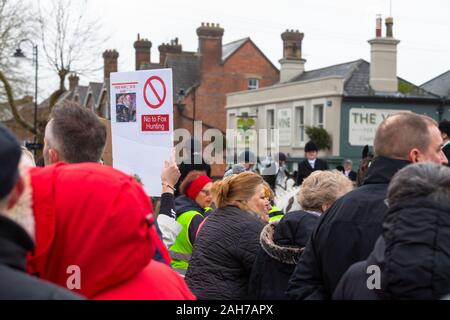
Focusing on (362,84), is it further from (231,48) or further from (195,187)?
(195,187)

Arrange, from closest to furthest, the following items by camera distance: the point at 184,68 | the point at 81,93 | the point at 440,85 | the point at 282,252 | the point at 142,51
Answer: the point at 282,252 → the point at 440,85 → the point at 184,68 → the point at 142,51 → the point at 81,93

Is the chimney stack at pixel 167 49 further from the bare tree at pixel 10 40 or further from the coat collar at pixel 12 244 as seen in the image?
the coat collar at pixel 12 244

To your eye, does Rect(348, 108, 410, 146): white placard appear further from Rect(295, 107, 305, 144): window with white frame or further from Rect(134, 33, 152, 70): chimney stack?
Rect(134, 33, 152, 70): chimney stack

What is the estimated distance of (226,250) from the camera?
508 cm

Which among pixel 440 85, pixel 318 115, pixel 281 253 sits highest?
pixel 440 85

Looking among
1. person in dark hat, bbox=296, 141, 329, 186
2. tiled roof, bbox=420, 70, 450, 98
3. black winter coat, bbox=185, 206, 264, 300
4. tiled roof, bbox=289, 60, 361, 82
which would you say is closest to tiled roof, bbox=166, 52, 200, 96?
tiled roof, bbox=289, 60, 361, 82

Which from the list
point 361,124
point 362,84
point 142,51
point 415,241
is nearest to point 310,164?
point 415,241

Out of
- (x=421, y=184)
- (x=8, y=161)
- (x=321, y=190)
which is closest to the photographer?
(x=8, y=161)

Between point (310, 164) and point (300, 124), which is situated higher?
point (300, 124)

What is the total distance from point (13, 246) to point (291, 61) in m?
42.3

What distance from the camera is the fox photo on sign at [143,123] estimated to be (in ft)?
20.7

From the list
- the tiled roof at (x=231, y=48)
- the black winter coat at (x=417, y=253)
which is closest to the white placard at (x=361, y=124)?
the tiled roof at (x=231, y=48)

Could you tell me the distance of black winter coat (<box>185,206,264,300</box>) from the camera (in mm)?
5043
